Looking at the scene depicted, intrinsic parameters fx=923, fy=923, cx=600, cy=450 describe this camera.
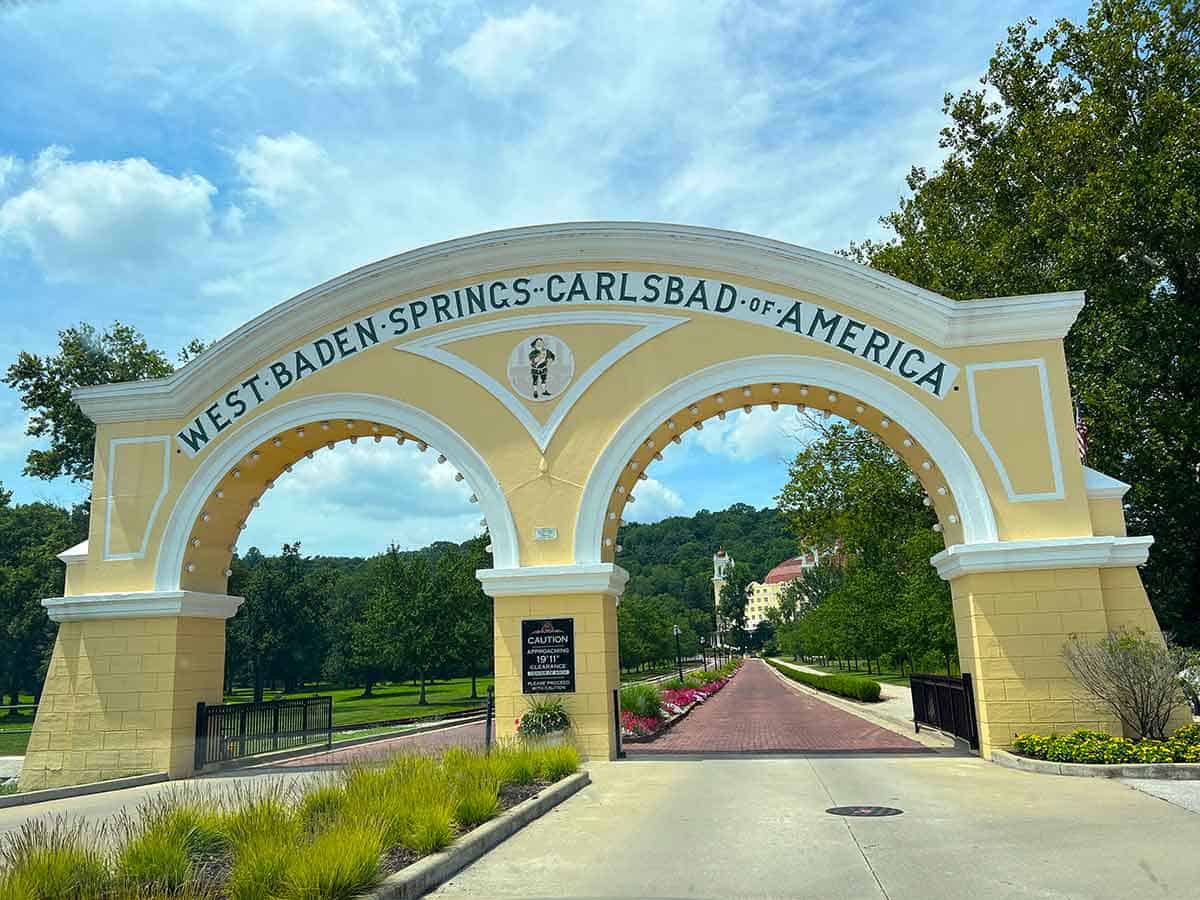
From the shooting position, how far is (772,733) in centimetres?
2158

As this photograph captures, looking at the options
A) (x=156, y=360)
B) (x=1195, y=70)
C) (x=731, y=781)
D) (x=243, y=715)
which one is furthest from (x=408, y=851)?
(x=156, y=360)

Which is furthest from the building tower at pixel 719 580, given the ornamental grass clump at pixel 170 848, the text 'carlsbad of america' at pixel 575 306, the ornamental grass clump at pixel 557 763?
the ornamental grass clump at pixel 170 848

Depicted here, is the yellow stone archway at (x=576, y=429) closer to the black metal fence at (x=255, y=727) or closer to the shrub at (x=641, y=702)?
the black metal fence at (x=255, y=727)

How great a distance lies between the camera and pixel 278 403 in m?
16.8

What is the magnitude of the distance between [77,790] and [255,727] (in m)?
3.64

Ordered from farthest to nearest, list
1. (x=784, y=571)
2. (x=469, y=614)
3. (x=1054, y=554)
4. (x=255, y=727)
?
(x=784, y=571) → (x=469, y=614) → (x=255, y=727) → (x=1054, y=554)

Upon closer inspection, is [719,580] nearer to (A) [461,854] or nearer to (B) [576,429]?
(B) [576,429]

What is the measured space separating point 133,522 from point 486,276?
785 cm

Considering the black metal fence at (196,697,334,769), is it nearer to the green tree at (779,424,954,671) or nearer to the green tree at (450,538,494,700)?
the green tree at (779,424,954,671)

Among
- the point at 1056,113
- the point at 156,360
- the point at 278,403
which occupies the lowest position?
the point at 278,403

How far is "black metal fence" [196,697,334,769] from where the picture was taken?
16.5 m

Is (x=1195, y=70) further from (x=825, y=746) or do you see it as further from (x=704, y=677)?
(x=704, y=677)

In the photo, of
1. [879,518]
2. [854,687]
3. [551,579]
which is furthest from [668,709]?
[551,579]

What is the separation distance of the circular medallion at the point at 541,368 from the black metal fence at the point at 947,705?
823 centimetres
